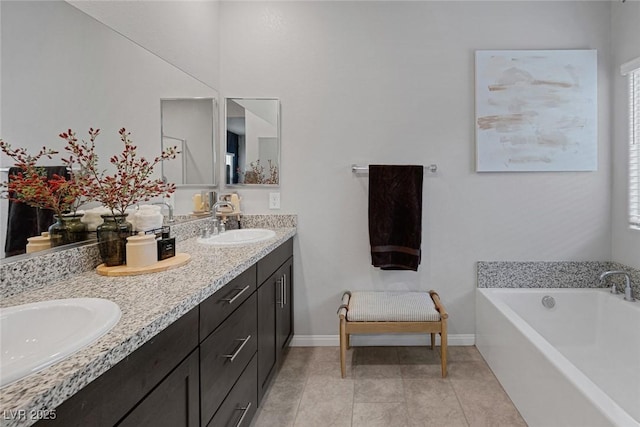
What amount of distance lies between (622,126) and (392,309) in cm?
195

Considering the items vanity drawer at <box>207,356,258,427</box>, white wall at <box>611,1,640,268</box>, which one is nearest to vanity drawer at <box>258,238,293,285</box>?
vanity drawer at <box>207,356,258,427</box>

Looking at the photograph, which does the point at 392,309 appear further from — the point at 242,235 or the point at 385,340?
the point at 242,235

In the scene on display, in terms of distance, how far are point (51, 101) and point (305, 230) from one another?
5.32 feet

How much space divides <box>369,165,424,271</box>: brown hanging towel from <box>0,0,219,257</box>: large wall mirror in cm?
135

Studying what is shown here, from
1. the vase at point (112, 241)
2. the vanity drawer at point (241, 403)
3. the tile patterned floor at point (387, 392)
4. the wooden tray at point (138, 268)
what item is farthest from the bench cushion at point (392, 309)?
the vase at point (112, 241)

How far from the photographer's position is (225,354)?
1.22 metres

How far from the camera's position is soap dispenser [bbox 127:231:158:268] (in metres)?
1.23

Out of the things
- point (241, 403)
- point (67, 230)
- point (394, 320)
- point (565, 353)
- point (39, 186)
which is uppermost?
point (39, 186)

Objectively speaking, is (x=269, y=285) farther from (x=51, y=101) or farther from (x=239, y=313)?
(x=51, y=101)

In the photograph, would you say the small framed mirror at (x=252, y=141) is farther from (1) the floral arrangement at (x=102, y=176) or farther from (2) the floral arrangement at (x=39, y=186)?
(2) the floral arrangement at (x=39, y=186)

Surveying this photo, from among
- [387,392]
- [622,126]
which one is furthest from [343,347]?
[622,126]

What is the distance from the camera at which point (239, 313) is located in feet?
4.47

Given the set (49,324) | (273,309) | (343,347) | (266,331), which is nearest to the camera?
(49,324)

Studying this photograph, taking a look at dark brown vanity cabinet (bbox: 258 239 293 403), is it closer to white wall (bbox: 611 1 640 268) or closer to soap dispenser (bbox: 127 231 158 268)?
soap dispenser (bbox: 127 231 158 268)
